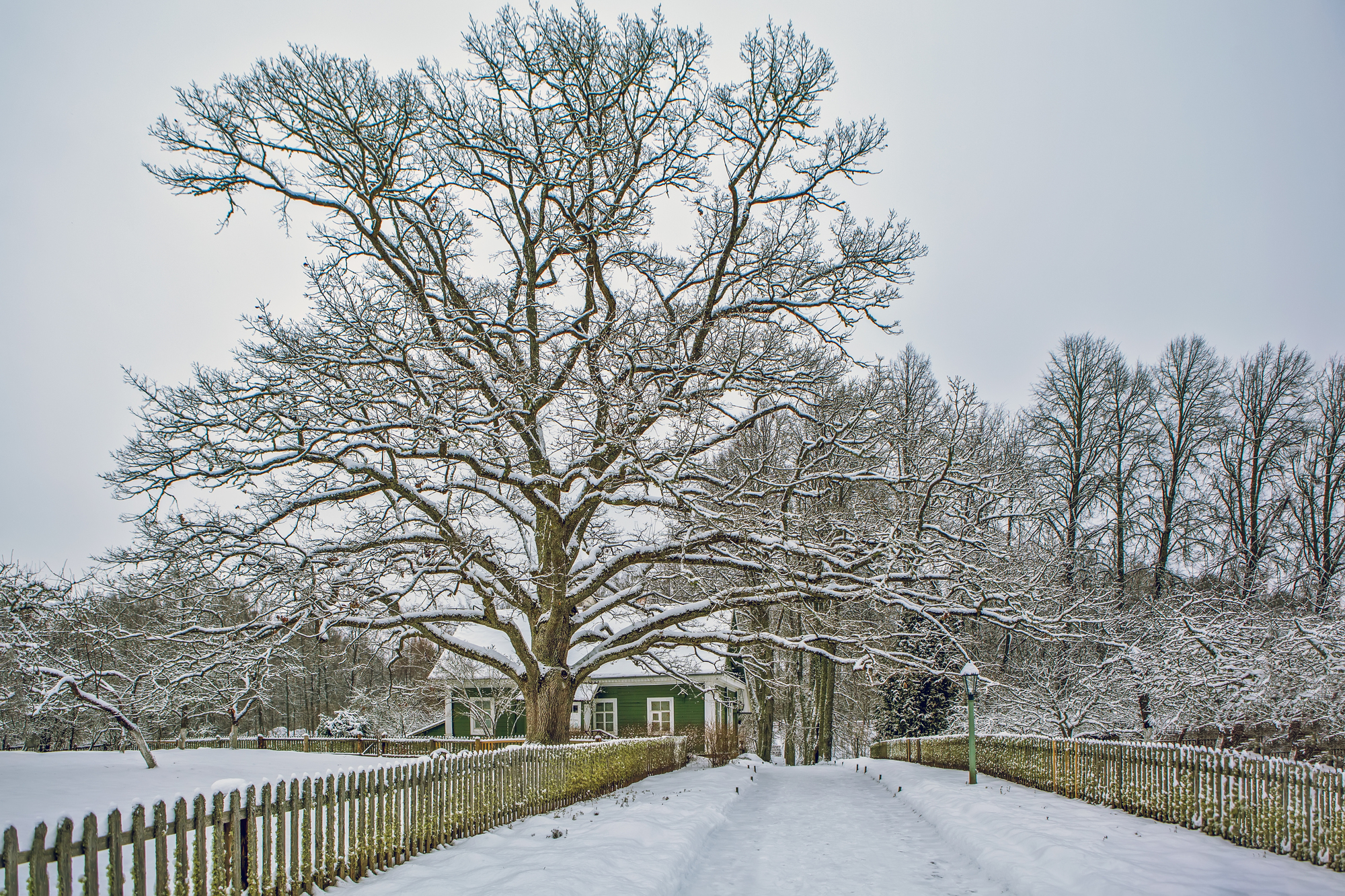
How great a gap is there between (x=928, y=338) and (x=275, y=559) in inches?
1124

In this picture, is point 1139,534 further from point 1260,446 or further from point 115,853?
point 115,853

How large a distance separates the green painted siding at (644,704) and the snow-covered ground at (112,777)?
494 inches

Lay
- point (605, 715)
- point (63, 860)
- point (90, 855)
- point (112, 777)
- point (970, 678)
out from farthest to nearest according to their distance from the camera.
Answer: point (605, 715) → point (970, 678) → point (112, 777) → point (90, 855) → point (63, 860)

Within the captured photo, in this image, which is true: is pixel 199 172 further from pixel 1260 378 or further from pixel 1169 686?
pixel 1260 378

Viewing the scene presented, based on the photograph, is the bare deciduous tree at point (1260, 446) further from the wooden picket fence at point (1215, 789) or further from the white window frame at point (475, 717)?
the white window frame at point (475, 717)

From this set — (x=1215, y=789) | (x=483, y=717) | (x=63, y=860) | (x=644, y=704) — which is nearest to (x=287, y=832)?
(x=63, y=860)

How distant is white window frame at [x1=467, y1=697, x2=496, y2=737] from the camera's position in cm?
2906

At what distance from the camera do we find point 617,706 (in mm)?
30516

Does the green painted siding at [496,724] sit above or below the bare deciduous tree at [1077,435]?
below

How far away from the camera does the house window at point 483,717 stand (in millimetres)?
29141

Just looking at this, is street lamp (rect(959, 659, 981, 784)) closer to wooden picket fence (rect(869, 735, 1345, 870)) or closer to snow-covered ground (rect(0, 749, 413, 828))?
wooden picket fence (rect(869, 735, 1345, 870))

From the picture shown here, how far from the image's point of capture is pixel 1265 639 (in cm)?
1723

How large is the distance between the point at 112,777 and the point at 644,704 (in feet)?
68.2

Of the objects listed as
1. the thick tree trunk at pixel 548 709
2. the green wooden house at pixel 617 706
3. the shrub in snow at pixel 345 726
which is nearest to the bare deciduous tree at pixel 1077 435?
the green wooden house at pixel 617 706
